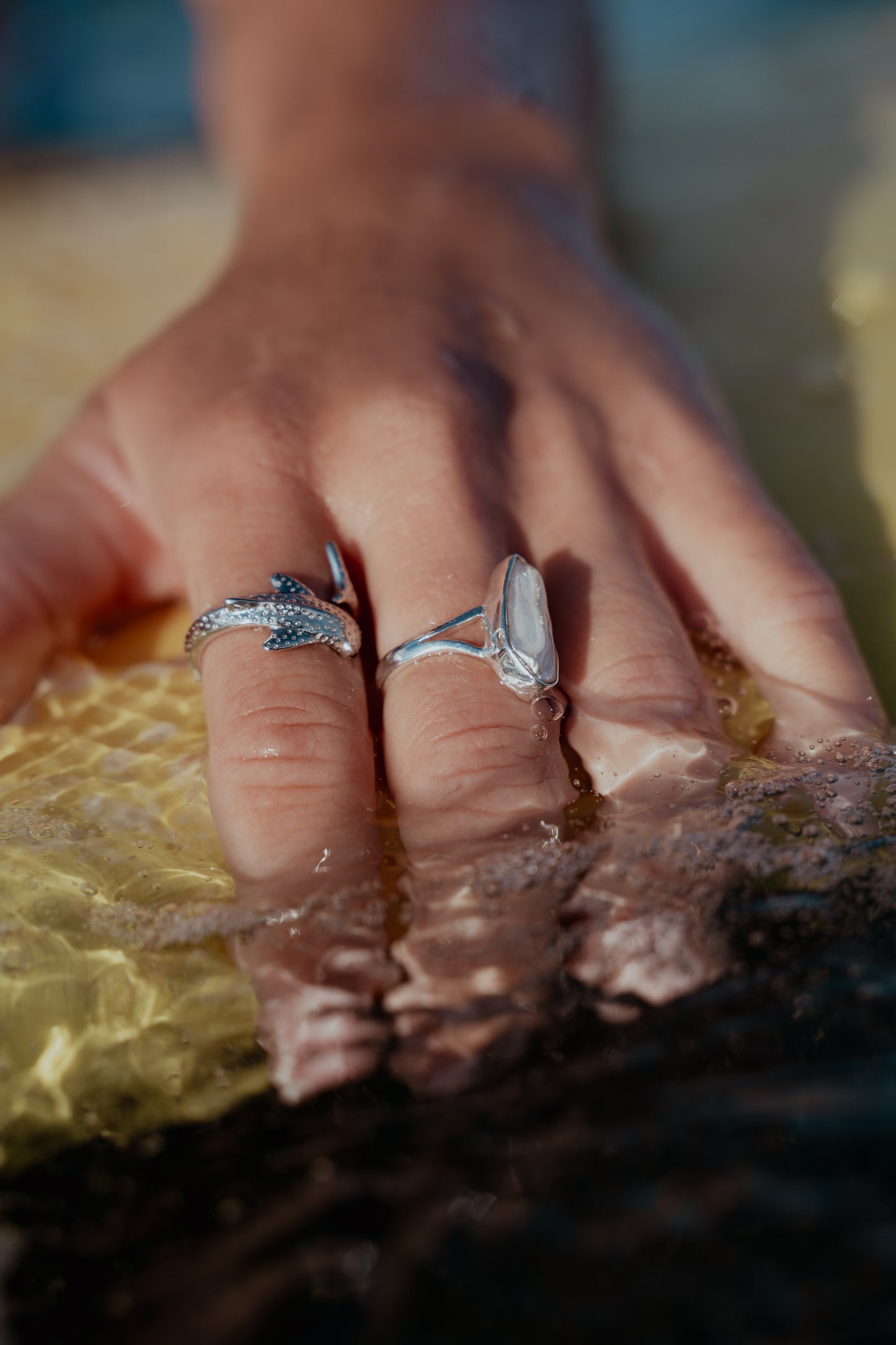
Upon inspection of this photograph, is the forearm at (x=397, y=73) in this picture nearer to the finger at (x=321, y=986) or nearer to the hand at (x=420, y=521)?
the hand at (x=420, y=521)

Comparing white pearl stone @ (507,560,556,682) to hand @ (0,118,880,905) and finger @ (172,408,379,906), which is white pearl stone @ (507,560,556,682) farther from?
finger @ (172,408,379,906)

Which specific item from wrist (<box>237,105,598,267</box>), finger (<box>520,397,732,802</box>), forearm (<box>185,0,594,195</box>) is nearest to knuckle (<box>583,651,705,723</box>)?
finger (<box>520,397,732,802</box>)

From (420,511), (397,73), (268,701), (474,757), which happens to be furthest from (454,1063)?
(397,73)

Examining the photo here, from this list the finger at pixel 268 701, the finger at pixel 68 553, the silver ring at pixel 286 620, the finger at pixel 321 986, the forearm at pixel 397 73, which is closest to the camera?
the finger at pixel 321 986

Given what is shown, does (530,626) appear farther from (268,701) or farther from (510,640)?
(268,701)

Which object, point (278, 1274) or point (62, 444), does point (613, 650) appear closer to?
point (278, 1274)

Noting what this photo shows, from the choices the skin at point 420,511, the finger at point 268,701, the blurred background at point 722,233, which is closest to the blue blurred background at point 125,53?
the blurred background at point 722,233

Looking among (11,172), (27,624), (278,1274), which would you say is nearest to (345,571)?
(27,624)
